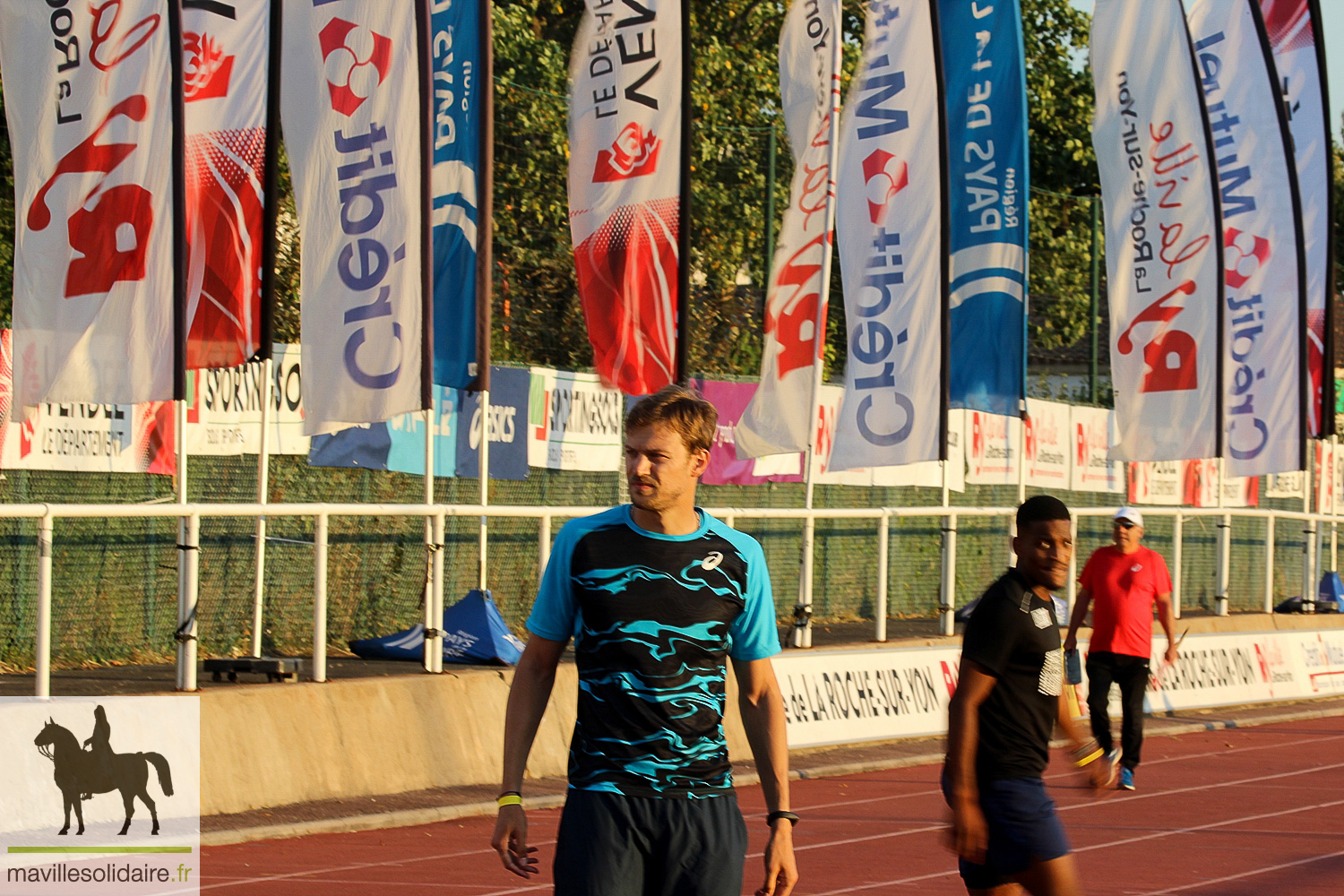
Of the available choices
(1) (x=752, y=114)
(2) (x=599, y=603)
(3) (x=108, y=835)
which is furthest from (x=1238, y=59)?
(2) (x=599, y=603)

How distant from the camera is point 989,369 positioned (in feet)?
58.2

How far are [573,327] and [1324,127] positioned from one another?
413 inches

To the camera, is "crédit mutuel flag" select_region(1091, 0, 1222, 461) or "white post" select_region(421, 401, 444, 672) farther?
"crédit mutuel flag" select_region(1091, 0, 1222, 461)

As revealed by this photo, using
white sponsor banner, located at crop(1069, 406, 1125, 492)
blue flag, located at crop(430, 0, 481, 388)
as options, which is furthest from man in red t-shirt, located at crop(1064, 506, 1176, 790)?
white sponsor banner, located at crop(1069, 406, 1125, 492)

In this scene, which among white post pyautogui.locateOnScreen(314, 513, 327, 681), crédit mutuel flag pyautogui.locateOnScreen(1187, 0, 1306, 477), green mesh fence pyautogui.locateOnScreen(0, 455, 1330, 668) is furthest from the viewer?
crédit mutuel flag pyautogui.locateOnScreen(1187, 0, 1306, 477)

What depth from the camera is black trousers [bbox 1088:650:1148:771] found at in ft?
45.5

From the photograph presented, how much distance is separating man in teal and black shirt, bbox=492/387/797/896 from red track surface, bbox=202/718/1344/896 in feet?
12.2

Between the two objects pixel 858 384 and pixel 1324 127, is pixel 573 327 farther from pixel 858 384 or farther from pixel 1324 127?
pixel 1324 127

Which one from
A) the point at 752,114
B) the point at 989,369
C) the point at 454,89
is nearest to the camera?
the point at 454,89

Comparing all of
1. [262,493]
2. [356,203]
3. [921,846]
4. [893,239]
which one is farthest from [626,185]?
[921,846]

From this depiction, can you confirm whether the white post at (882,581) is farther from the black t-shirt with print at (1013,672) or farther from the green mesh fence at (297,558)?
the black t-shirt with print at (1013,672)

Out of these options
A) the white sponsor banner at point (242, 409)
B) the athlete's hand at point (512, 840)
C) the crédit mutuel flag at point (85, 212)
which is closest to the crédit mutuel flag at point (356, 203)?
the crédit mutuel flag at point (85, 212)

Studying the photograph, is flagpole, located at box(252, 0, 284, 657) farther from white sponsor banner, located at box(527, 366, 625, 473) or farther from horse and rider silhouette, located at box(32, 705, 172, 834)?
white sponsor banner, located at box(527, 366, 625, 473)

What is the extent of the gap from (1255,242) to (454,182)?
1218cm
